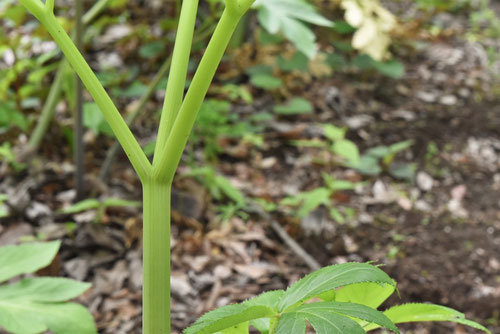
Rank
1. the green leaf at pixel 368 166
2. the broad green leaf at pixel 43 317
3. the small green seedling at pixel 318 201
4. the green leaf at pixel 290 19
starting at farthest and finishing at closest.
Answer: the green leaf at pixel 368 166
the small green seedling at pixel 318 201
the green leaf at pixel 290 19
the broad green leaf at pixel 43 317

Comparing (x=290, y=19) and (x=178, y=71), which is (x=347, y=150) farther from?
(x=178, y=71)

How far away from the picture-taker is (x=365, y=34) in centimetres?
187

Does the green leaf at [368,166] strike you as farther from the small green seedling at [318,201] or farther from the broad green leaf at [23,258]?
the broad green leaf at [23,258]

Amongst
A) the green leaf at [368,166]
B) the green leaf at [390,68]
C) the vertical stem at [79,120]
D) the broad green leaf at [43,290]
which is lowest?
the green leaf at [368,166]

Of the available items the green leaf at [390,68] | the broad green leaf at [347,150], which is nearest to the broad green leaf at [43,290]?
the broad green leaf at [347,150]

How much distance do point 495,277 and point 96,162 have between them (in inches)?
68.5

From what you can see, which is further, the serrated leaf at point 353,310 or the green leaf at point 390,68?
the green leaf at point 390,68

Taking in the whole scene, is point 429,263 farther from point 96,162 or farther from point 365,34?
point 96,162

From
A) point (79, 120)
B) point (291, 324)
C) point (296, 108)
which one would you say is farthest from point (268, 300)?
point (296, 108)

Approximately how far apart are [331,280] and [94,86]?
0.37 m

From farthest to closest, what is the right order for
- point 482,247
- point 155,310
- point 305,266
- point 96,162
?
point 96,162
point 482,247
point 305,266
point 155,310

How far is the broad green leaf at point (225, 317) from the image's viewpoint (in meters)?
0.55

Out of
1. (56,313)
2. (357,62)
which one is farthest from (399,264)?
(357,62)

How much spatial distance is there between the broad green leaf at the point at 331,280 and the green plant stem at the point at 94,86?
235mm
